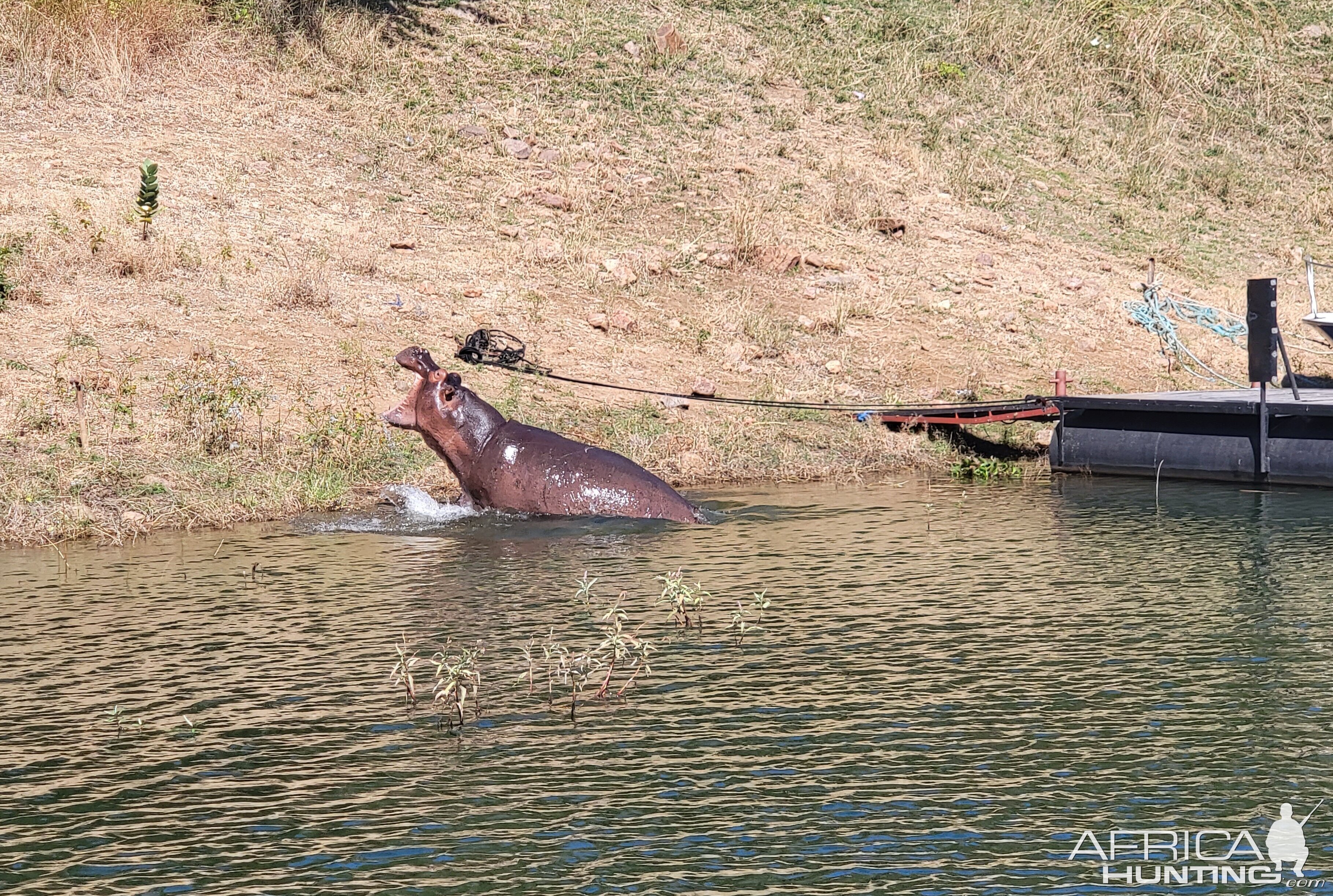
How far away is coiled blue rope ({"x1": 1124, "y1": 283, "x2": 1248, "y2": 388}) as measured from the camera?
2170 cm

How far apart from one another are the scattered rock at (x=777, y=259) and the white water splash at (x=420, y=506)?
28.3 ft

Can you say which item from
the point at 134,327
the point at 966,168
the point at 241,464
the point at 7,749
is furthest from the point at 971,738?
the point at 966,168

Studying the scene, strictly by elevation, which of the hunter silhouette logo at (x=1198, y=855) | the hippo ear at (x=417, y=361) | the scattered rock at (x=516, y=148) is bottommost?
the hunter silhouette logo at (x=1198, y=855)

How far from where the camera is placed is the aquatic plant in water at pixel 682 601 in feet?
33.0

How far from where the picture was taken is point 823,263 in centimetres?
2270

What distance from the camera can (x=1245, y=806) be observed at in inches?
266

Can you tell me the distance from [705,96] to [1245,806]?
70.7 ft

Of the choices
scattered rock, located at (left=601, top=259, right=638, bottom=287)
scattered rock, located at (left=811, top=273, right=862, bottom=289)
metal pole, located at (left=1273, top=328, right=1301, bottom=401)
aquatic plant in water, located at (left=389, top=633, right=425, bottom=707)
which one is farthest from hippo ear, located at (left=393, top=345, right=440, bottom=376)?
scattered rock, located at (left=811, top=273, right=862, bottom=289)

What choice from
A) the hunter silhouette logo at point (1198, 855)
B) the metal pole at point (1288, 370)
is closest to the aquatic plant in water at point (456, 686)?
the hunter silhouette logo at point (1198, 855)

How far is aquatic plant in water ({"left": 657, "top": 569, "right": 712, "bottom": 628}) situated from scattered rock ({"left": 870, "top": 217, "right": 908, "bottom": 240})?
1412 cm

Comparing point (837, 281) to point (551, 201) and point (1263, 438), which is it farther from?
point (1263, 438)

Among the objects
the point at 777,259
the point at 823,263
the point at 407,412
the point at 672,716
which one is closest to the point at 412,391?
the point at 407,412

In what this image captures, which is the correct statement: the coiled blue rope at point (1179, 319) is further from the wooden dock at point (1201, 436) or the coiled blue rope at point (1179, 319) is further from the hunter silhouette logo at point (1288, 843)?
the hunter silhouette logo at point (1288, 843)

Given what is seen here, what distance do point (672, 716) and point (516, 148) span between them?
17094 millimetres
